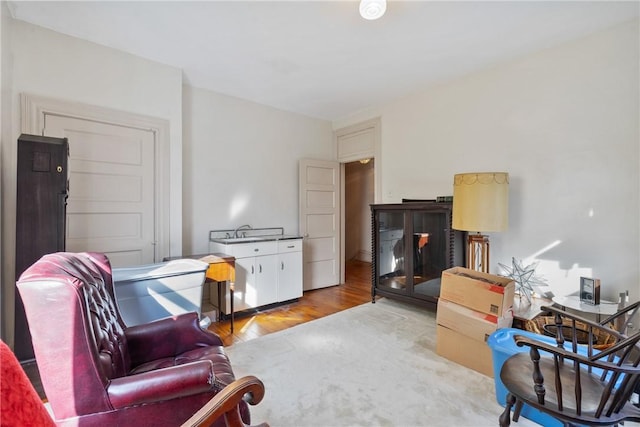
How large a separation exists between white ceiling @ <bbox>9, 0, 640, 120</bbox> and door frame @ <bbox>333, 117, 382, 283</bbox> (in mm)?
976

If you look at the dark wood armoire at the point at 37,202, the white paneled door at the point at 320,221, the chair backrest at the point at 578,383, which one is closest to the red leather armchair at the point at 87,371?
the dark wood armoire at the point at 37,202

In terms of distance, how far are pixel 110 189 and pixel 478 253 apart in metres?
3.69

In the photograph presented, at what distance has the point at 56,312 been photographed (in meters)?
0.96

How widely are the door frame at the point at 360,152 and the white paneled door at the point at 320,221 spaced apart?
3.8 inches

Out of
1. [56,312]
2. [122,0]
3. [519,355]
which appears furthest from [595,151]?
[122,0]

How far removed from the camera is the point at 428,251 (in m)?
3.27

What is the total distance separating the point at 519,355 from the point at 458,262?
1575 millimetres

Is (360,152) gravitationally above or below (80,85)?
below

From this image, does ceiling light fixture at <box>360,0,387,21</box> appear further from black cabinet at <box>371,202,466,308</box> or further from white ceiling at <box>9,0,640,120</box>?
black cabinet at <box>371,202,466,308</box>

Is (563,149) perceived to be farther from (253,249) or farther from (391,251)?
(253,249)

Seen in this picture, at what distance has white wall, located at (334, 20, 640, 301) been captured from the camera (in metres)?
2.34

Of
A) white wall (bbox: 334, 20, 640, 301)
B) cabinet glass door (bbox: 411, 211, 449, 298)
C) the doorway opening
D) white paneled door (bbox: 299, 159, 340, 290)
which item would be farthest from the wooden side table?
the doorway opening

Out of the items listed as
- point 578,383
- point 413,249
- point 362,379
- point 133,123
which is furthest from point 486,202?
point 133,123

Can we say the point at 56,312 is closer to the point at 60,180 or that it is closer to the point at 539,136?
the point at 60,180
